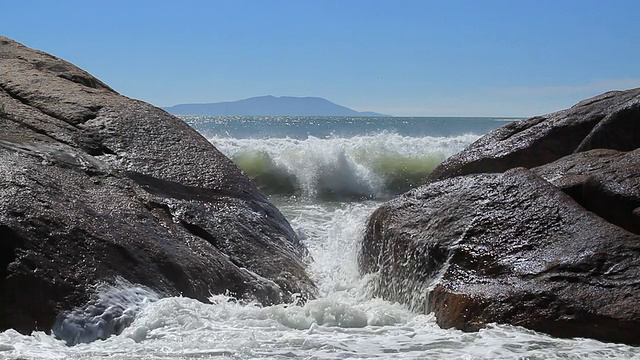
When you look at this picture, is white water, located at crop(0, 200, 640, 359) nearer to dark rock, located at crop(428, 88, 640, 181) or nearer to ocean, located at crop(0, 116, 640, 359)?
ocean, located at crop(0, 116, 640, 359)

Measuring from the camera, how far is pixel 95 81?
31.9ft

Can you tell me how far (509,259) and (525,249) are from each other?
0.49 ft

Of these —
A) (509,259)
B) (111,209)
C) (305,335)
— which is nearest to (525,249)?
(509,259)

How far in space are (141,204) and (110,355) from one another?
221 centimetres

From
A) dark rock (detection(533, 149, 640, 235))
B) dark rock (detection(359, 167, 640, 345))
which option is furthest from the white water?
dark rock (detection(533, 149, 640, 235))

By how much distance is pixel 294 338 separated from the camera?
523 cm

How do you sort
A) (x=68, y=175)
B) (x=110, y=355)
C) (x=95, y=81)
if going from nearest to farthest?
(x=110, y=355) → (x=68, y=175) → (x=95, y=81)

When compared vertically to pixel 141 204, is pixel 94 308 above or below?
below

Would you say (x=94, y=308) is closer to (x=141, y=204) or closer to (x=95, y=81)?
(x=141, y=204)

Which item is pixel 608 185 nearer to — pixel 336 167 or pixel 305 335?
pixel 305 335

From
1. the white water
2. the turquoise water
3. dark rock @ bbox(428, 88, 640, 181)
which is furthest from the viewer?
the turquoise water

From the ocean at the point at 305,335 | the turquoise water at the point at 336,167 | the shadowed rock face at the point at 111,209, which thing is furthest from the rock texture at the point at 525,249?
the turquoise water at the point at 336,167

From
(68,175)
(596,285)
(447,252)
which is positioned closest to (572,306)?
(596,285)

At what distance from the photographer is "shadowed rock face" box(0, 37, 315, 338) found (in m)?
5.47
